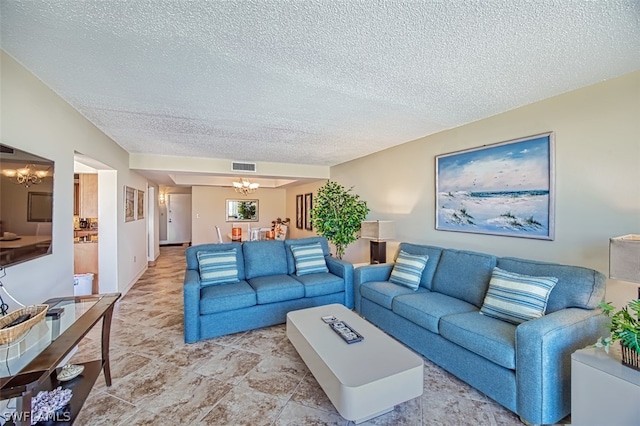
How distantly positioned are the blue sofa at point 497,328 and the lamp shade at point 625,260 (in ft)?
0.97

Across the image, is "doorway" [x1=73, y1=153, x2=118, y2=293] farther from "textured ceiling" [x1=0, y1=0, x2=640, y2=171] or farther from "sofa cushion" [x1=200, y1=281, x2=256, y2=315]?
"sofa cushion" [x1=200, y1=281, x2=256, y2=315]

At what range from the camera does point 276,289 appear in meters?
3.22

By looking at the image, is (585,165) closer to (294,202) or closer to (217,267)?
(217,267)

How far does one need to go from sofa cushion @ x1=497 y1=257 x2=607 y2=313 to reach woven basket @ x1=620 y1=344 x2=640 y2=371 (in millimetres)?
554

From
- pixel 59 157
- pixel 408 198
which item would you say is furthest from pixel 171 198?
pixel 408 198

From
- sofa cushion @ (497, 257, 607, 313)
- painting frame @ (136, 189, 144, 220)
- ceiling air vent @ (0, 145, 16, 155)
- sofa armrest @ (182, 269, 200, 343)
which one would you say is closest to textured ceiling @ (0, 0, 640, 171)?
ceiling air vent @ (0, 145, 16, 155)

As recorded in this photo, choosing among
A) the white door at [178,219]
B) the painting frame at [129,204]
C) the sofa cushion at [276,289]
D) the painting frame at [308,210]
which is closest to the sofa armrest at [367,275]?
the sofa cushion at [276,289]

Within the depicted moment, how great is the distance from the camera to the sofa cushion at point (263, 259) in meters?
3.64

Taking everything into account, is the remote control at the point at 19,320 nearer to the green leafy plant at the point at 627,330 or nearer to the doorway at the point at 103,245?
the doorway at the point at 103,245

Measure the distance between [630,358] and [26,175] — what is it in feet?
12.4

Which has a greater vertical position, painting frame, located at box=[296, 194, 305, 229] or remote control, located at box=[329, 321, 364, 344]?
painting frame, located at box=[296, 194, 305, 229]

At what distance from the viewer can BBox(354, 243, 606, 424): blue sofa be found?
171 cm

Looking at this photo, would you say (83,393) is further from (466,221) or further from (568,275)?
(466,221)

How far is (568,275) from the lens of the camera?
2.10 m
